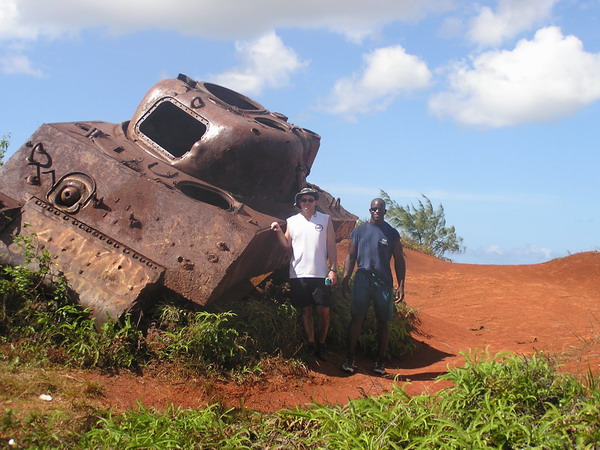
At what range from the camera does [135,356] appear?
17.1ft

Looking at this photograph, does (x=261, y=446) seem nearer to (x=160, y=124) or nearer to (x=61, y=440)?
(x=61, y=440)

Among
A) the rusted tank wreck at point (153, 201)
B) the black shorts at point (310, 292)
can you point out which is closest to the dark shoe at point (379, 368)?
the black shorts at point (310, 292)

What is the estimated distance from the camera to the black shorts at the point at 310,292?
19.4 feet

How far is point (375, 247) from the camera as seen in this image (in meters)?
6.07

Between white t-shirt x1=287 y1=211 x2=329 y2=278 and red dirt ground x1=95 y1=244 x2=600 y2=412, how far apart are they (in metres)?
0.86

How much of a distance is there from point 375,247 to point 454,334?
3.27 m

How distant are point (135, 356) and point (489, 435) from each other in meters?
2.79

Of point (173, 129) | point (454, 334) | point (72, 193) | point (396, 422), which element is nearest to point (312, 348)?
point (396, 422)

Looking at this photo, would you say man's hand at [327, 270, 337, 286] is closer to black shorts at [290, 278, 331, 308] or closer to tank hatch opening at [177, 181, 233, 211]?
black shorts at [290, 278, 331, 308]

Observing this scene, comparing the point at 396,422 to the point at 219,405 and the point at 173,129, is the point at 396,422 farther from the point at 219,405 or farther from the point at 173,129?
the point at 173,129

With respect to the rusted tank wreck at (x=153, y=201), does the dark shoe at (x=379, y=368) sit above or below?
below

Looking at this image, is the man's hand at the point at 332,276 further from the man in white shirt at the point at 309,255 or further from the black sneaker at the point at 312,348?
the black sneaker at the point at 312,348

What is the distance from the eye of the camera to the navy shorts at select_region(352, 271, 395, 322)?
19.9 feet

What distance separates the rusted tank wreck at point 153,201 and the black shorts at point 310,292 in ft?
1.63
